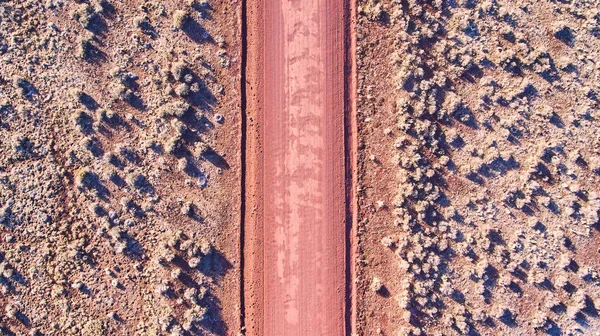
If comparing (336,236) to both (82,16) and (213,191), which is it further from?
(82,16)

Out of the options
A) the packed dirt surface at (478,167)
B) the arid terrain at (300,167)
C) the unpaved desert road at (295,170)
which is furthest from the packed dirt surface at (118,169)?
the packed dirt surface at (478,167)

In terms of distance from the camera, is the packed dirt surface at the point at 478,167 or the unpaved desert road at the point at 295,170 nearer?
the packed dirt surface at the point at 478,167

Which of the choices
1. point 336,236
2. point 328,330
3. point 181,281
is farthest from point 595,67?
point 181,281

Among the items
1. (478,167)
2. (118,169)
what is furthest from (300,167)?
(118,169)

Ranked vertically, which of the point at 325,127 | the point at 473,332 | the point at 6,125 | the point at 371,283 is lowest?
the point at 473,332

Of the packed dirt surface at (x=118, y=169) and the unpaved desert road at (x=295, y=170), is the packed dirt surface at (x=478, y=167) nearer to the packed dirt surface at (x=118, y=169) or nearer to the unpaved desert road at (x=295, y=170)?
the unpaved desert road at (x=295, y=170)

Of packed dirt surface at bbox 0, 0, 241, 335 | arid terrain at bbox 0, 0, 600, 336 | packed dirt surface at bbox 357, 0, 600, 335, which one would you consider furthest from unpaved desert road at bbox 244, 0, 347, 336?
packed dirt surface at bbox 357, 0, 600, 335
